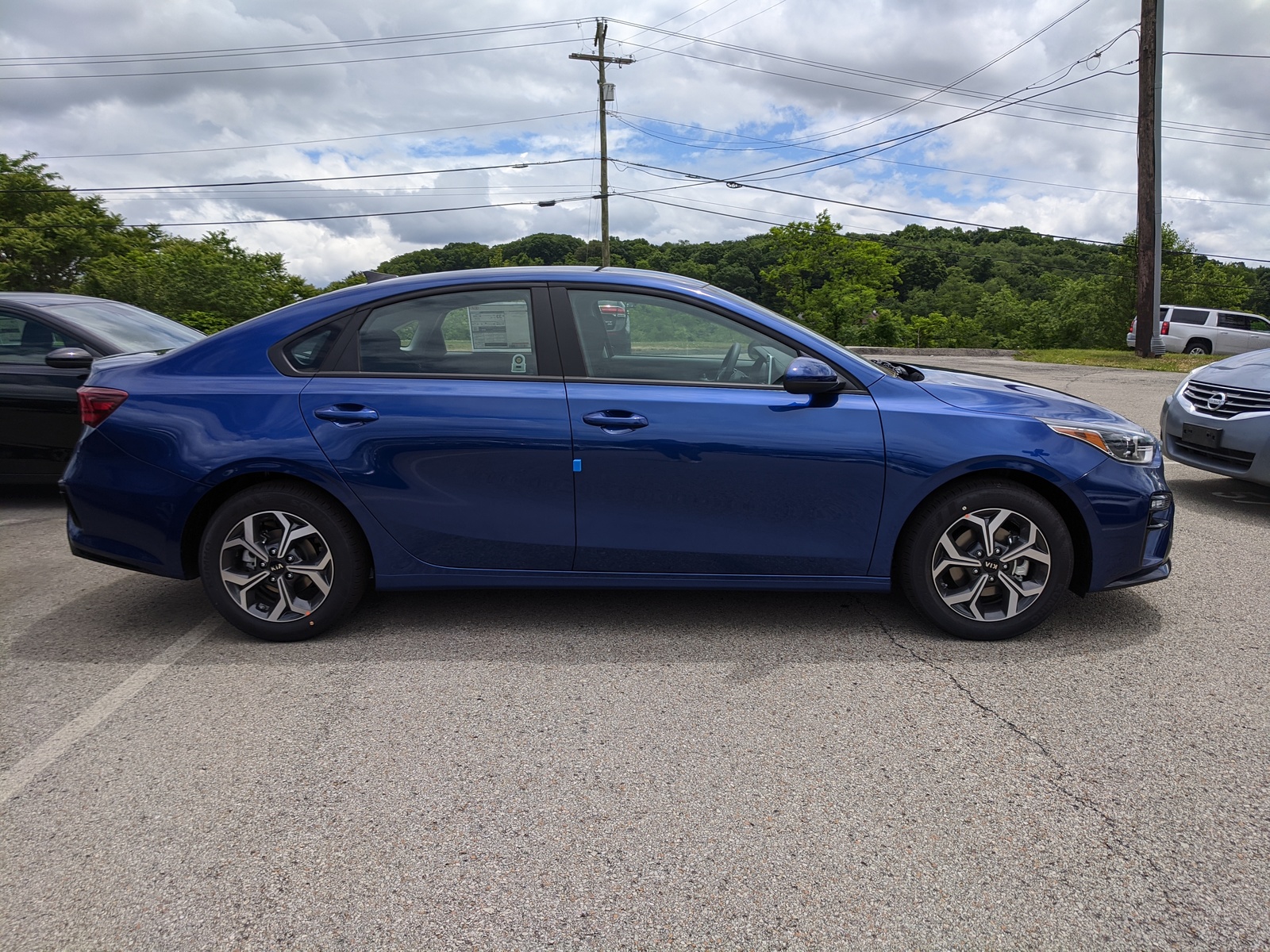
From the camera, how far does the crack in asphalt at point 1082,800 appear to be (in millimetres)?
2143

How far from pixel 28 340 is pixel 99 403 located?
3321 millimetres

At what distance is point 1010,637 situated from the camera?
3836mm

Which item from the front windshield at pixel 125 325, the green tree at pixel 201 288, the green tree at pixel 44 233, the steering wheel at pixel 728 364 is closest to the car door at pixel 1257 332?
the green tree at pixel 201 288

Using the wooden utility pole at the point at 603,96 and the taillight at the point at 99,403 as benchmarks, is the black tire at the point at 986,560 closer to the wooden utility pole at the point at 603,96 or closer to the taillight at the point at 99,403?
the taillight at the point at 99,403

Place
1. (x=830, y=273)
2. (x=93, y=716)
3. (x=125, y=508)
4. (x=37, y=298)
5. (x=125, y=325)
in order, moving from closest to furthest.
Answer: (x=93, y=716) < (x=125, y=508) < (x=37, y=298) < (x=125, y=325) < (x=830, y=273)

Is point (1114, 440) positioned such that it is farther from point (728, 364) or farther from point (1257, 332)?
point (1257, 332)

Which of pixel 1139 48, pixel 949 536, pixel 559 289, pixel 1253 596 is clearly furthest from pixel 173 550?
pixel 1139 48

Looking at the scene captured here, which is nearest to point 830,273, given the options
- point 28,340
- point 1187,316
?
Answer: point 1187,316

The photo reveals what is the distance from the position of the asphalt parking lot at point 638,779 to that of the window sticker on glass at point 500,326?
128 centimetres

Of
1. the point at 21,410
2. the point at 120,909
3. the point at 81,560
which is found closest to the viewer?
the point at 120,909

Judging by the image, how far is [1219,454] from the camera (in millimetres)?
6375

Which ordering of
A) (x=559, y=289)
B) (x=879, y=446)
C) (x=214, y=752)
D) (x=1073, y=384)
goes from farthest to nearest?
(x=1073, y=384) → (x=559, y=289) → (x=879, y=446) → (x=214, y=752)

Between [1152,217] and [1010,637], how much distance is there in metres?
20.2

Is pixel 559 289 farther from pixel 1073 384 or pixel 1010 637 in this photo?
pixel 1073 384
